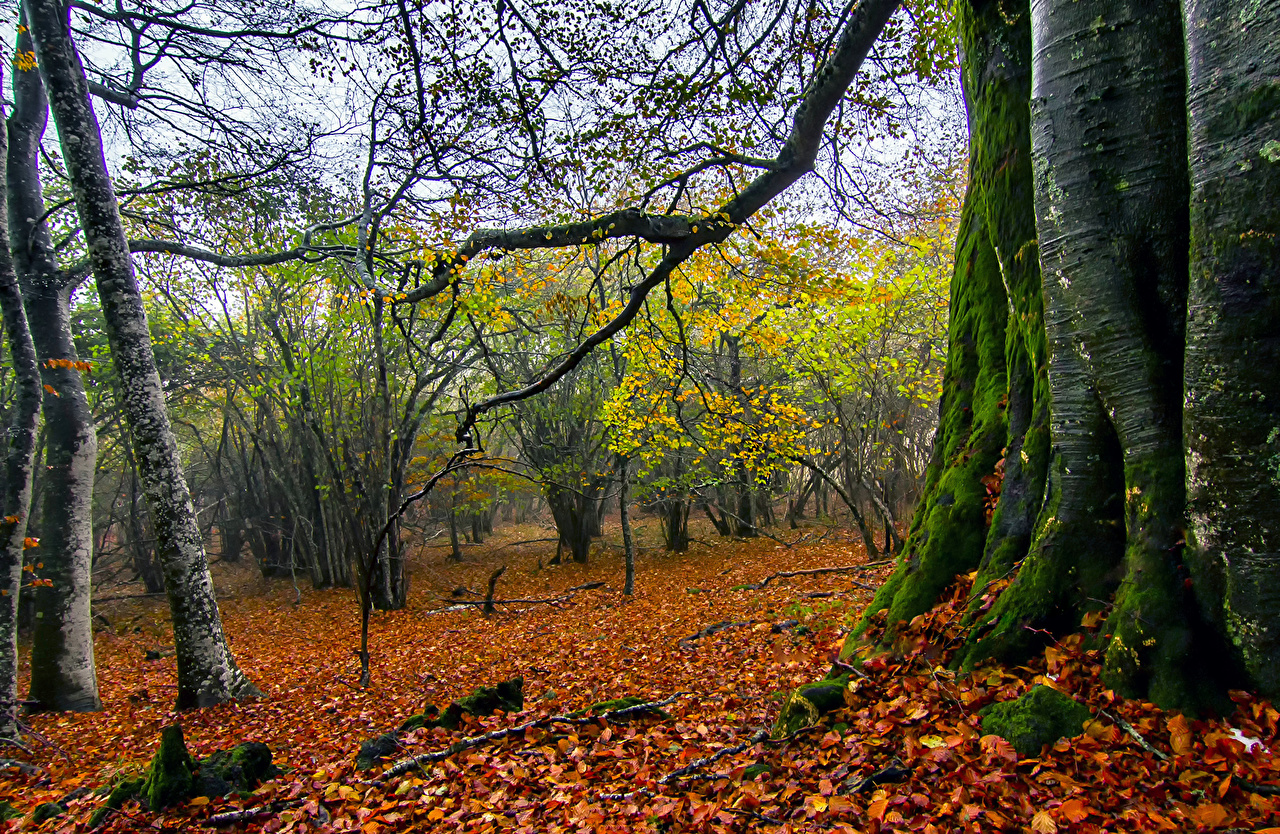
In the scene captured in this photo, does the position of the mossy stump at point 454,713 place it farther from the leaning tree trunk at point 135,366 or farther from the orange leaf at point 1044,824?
the leaning tree trunk at point 135,366

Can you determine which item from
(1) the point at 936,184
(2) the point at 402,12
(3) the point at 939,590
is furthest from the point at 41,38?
(1) the point at 936,184

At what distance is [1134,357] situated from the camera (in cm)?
227

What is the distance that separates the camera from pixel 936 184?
981cm

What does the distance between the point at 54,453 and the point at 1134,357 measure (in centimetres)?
971

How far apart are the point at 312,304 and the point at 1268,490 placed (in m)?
15.7

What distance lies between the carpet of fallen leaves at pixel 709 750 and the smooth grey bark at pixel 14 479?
758 millimetres

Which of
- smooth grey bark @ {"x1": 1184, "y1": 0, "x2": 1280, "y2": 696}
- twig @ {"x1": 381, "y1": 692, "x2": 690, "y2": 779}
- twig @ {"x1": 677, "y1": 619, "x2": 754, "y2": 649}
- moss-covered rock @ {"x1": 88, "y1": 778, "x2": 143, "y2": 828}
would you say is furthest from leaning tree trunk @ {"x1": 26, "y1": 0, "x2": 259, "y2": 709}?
smooth grey bark @ {"x1": 1184, "y1": 0, "x2": 1280, "y2": 696}

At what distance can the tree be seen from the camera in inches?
73.1

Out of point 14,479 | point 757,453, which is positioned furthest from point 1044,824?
point 757,453

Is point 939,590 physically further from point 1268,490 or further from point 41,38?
point 41,38

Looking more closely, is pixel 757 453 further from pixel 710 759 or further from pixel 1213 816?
pixel 1213 816

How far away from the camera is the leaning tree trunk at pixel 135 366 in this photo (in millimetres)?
5781

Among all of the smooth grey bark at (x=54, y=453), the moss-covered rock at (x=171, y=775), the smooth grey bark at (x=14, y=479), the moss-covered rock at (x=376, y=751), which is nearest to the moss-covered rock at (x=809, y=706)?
the moss-covered rock at (x=376, y=751)

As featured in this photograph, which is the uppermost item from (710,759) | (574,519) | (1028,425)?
(1028,425)
